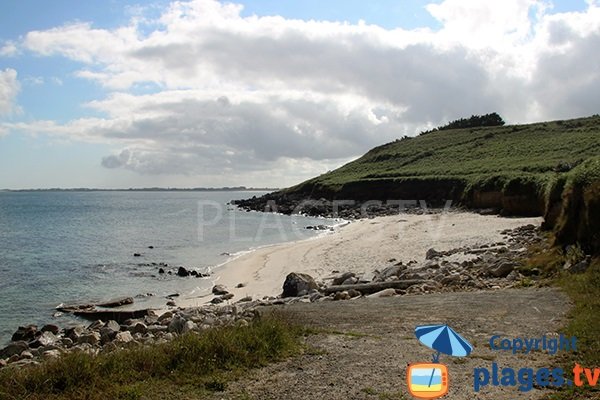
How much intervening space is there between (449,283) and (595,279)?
185 inches

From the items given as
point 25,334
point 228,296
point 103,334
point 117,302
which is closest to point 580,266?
point 103,334

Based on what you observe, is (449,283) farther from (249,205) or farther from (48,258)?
(249,205)

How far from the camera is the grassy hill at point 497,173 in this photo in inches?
664

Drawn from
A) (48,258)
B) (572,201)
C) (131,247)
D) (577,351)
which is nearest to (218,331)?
(577,351)

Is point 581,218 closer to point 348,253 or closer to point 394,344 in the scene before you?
point 394,344

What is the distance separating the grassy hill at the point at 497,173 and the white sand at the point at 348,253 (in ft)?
16.2

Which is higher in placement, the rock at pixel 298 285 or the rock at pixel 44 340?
the rock at pixel 298 285

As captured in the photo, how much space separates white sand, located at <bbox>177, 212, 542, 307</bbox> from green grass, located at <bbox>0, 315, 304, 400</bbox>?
1409 centimetres

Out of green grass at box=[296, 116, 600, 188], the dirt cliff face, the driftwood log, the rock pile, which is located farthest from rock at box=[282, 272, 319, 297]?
green grass at box=[296, 116, 600, 188]

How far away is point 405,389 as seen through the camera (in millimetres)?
6820

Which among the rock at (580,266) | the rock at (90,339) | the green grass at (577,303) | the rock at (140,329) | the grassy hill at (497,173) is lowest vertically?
the rock at (90,339)

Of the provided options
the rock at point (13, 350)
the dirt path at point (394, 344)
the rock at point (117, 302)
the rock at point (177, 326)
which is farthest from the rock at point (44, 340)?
the dirt path at point (394, 344)

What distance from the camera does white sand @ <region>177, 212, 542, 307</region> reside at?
85.9 feet

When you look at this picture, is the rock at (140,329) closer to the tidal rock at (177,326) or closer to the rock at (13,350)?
the tidal rock at (177,326)
